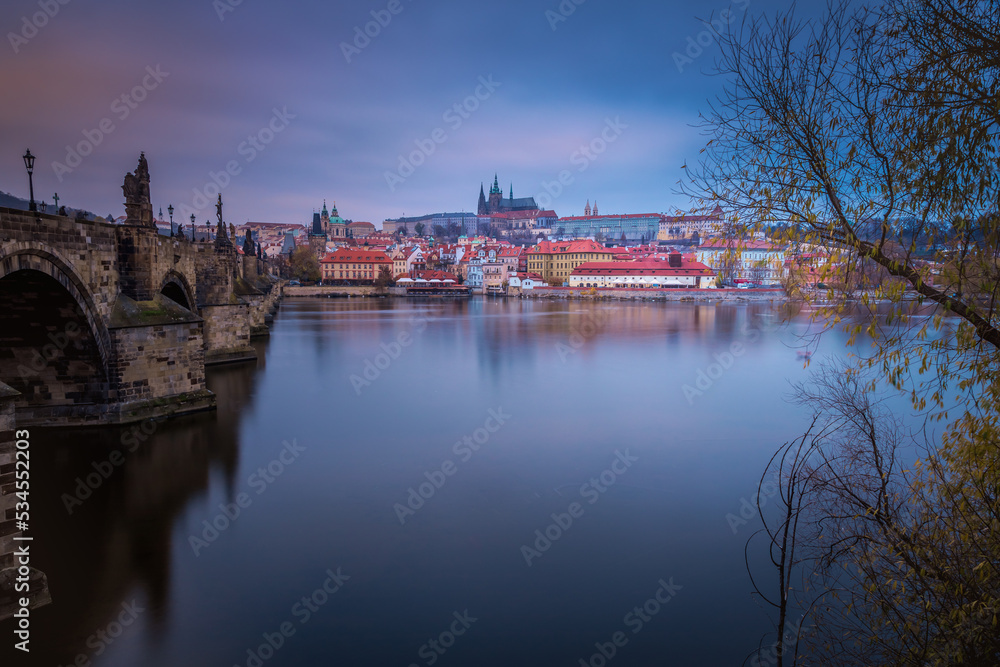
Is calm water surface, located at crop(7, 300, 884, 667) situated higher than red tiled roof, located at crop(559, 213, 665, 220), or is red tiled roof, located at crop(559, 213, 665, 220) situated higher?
red tiled roof, located at crop(559, 213, 665, 220)

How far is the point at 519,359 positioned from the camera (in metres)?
21.9

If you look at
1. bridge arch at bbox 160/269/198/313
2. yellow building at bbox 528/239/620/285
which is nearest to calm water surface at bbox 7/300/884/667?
bridge arch at bbox 160/269/198/313

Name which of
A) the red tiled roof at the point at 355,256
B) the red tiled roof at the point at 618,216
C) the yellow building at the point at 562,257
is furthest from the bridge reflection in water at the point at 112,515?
the red tiled roof at the point at 618,216

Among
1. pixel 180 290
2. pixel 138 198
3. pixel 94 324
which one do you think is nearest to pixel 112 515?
pixel 94 324

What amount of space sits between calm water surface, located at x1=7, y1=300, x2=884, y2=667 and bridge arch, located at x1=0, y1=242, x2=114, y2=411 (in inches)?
35.6

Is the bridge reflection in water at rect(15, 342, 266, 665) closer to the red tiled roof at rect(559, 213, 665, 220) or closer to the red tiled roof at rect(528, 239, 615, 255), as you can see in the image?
the red tiled roof at rect(528, 239, 615, 255)

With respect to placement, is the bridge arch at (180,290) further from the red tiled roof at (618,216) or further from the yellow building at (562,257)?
the red tiled roof at (618,216)

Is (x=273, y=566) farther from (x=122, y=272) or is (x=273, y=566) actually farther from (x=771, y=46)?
(x=122, y=272)

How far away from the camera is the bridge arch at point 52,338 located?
8.85 m

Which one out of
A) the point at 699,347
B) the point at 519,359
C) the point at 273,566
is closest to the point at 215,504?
the point at 273,566

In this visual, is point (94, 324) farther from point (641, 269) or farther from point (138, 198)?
point (641, 269)

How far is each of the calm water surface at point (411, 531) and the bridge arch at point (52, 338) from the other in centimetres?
90

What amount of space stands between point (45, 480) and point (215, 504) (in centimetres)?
258

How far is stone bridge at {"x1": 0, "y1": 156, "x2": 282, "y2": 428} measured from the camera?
877 cm
